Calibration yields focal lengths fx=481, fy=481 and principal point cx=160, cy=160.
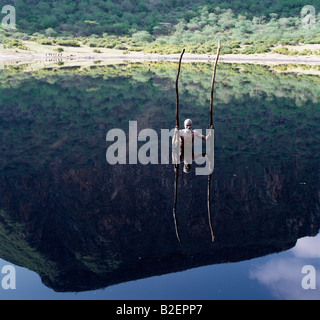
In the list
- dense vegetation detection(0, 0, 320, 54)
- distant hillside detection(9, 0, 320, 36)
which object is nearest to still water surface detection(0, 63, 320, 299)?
dense vegetation detection(0, 0, 320, 54)

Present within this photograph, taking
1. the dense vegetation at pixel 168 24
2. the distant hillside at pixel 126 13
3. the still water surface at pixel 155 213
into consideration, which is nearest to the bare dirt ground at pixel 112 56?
the dense vegetation at pixel 168 24

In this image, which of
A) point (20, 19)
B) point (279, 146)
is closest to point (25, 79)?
point (279, 146)

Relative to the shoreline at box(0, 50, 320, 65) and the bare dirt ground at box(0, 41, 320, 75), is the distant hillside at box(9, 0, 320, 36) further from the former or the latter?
the shoreline at box(0, 50, 320, 65)

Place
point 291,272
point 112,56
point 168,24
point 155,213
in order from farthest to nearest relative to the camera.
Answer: point 168,24
point 112,56
point 155,213
point 291,272

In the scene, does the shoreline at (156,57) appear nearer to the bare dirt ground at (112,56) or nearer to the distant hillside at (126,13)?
Answer: the bare dirt ground at (112,56)

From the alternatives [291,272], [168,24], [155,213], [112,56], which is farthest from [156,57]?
[291,272]

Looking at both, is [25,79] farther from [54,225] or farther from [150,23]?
[150,23]

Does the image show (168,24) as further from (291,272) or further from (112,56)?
(291,272)
